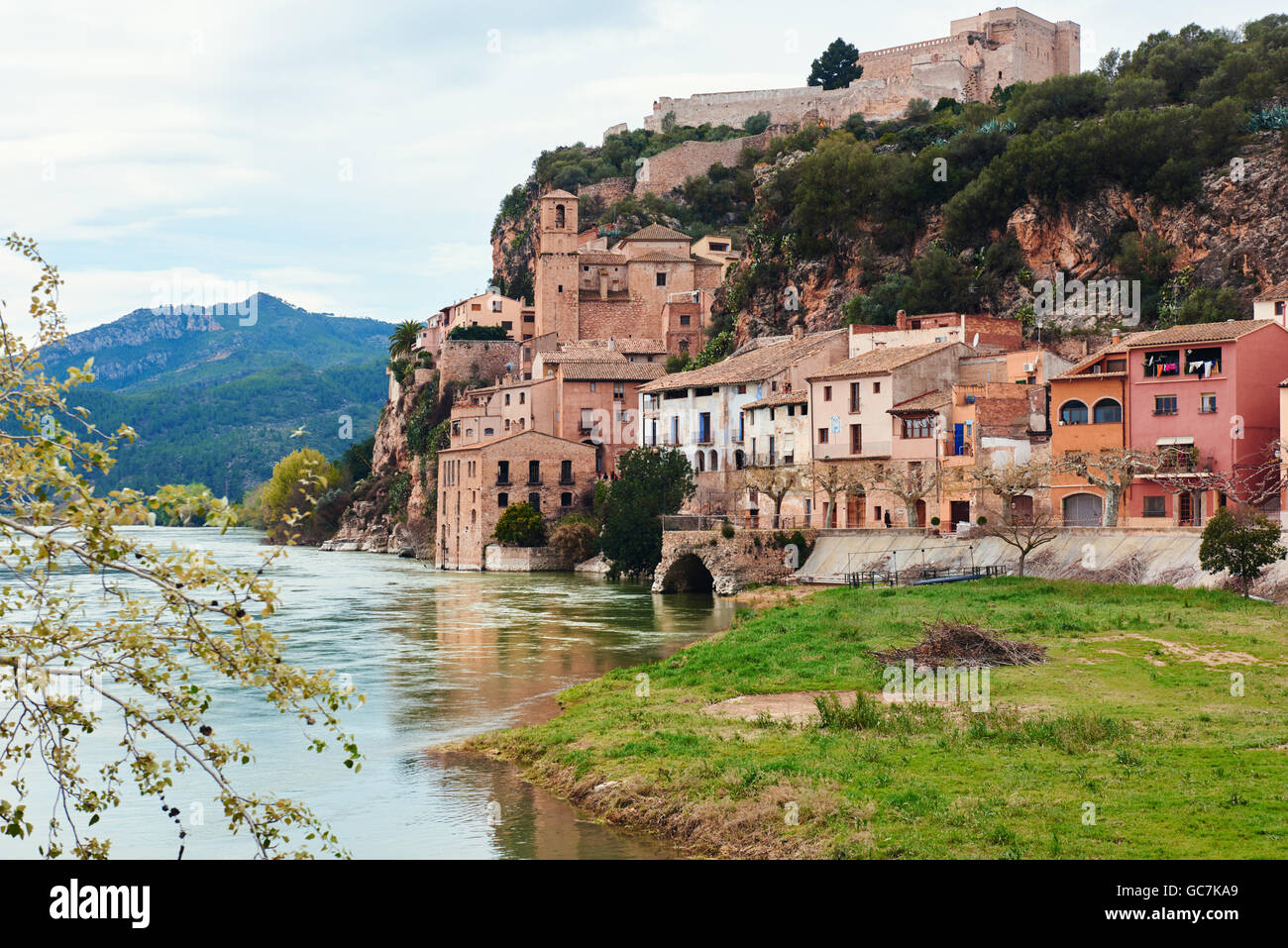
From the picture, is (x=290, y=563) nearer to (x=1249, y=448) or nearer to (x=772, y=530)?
(x=772, y=530)

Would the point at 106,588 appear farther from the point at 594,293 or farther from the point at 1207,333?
the point at 594,293

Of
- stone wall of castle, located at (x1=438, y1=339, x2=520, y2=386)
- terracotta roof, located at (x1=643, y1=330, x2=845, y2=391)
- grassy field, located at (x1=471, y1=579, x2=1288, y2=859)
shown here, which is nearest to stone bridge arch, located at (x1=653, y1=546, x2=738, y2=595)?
terracotta roof, located at (x1=643, y1=330, x2=845, y2=391)

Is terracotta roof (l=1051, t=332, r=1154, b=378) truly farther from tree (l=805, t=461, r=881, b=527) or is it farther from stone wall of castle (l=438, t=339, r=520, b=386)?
stone wall of castle (l=438, t=339, r=520, b=386)

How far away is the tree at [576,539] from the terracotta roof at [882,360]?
19.1m

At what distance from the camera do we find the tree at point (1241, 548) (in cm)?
3359

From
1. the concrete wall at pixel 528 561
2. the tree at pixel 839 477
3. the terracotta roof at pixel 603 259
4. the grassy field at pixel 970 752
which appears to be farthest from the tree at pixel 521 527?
the grassy field at pixel 970 752

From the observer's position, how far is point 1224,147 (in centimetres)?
6412

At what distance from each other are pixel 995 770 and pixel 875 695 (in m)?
7.03

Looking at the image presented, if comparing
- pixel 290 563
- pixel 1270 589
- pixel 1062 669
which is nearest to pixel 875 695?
pixel 1062 669

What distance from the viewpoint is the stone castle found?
115 metres

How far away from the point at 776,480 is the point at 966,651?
1186 inches

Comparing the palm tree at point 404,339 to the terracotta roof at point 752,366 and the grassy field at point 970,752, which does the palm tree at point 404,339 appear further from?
the grassy field at point 970,752

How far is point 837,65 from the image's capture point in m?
129

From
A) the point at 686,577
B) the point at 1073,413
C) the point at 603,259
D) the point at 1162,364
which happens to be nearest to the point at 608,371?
the point at 603,259
